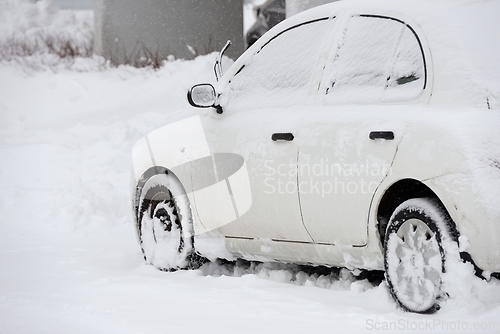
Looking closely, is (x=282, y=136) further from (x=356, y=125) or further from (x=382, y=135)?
(x=382, y=135)

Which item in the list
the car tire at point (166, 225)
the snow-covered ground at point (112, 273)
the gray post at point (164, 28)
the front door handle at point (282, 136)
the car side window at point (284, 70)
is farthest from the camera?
the gray post at point (164, 28)

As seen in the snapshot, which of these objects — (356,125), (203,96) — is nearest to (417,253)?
(356,125)

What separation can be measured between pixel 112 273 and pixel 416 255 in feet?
8.84

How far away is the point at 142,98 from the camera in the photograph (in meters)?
14.1

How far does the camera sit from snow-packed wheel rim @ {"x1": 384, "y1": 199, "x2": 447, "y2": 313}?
4.08m

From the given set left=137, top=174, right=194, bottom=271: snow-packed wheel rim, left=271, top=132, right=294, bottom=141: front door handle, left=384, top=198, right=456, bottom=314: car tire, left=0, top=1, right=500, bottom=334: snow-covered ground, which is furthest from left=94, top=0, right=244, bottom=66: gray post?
left=384, top=198, right=456, bottom=314: car tire

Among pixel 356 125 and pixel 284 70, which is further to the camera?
pixel 284 70

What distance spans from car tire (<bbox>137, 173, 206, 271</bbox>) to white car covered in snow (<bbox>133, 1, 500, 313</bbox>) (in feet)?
0.04

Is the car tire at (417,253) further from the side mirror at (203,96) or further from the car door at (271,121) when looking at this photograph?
the side mirror at (203,96)

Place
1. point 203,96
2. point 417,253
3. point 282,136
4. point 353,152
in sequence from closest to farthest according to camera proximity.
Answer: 1. point 417,253
2. point 353,152
3. point 282,136
4. point 203,96

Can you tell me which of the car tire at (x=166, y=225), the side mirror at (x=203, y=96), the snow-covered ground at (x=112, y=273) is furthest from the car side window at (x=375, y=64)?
the car tire at (x=166, y=225)

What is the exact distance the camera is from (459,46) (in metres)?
4.22

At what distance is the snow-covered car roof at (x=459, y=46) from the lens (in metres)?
4.09

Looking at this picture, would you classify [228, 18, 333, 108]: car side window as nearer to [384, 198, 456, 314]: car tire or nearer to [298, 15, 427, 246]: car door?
[298, 15, 427, 246]: car door
